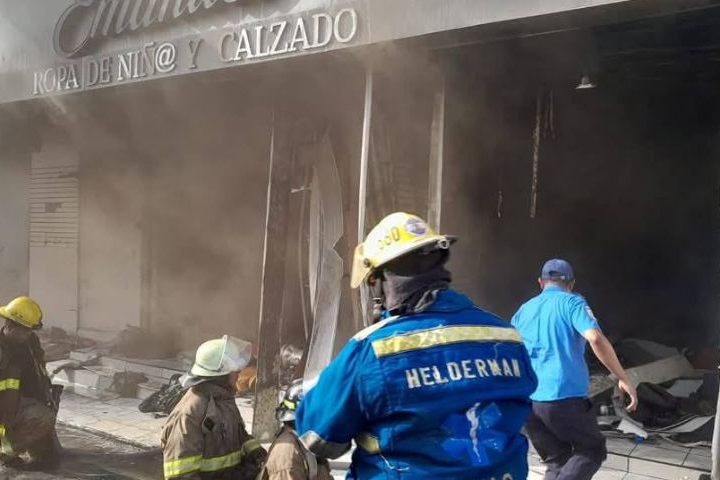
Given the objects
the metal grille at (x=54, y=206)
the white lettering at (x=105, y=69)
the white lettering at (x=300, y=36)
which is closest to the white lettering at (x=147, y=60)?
the white lettering at (x=105, y=69)

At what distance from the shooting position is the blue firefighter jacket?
6.03 feet

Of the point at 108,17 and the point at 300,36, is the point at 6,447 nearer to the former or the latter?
the point at 300,36

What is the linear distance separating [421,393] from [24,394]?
4.71 meters

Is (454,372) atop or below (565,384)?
atop

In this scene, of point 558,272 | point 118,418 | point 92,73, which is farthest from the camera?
point 92,73

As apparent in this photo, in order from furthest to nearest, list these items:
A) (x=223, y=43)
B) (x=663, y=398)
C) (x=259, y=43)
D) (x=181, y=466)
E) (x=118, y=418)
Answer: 1. (x=118, y=418)
2. (x=223, y=43)
3. (x=259, y=43)
4. (x=663, y=398)
5. (x=181, y=466)

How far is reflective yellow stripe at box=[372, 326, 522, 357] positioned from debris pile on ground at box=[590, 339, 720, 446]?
4.13 meters

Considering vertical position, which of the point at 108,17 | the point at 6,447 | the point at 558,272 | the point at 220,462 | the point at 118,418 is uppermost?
the point at 108,17

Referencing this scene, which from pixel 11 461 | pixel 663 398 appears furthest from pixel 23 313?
pixel 663 398

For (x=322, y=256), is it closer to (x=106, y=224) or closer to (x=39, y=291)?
(x=106, y=224)

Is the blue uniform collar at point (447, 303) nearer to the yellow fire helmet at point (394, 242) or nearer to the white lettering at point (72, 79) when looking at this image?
the yellow fire helmet at point (394, 242)

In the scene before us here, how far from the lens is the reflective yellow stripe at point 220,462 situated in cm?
332

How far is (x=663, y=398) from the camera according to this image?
5.90 meters

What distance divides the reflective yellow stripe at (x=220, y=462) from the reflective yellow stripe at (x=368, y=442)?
1.64 metres
